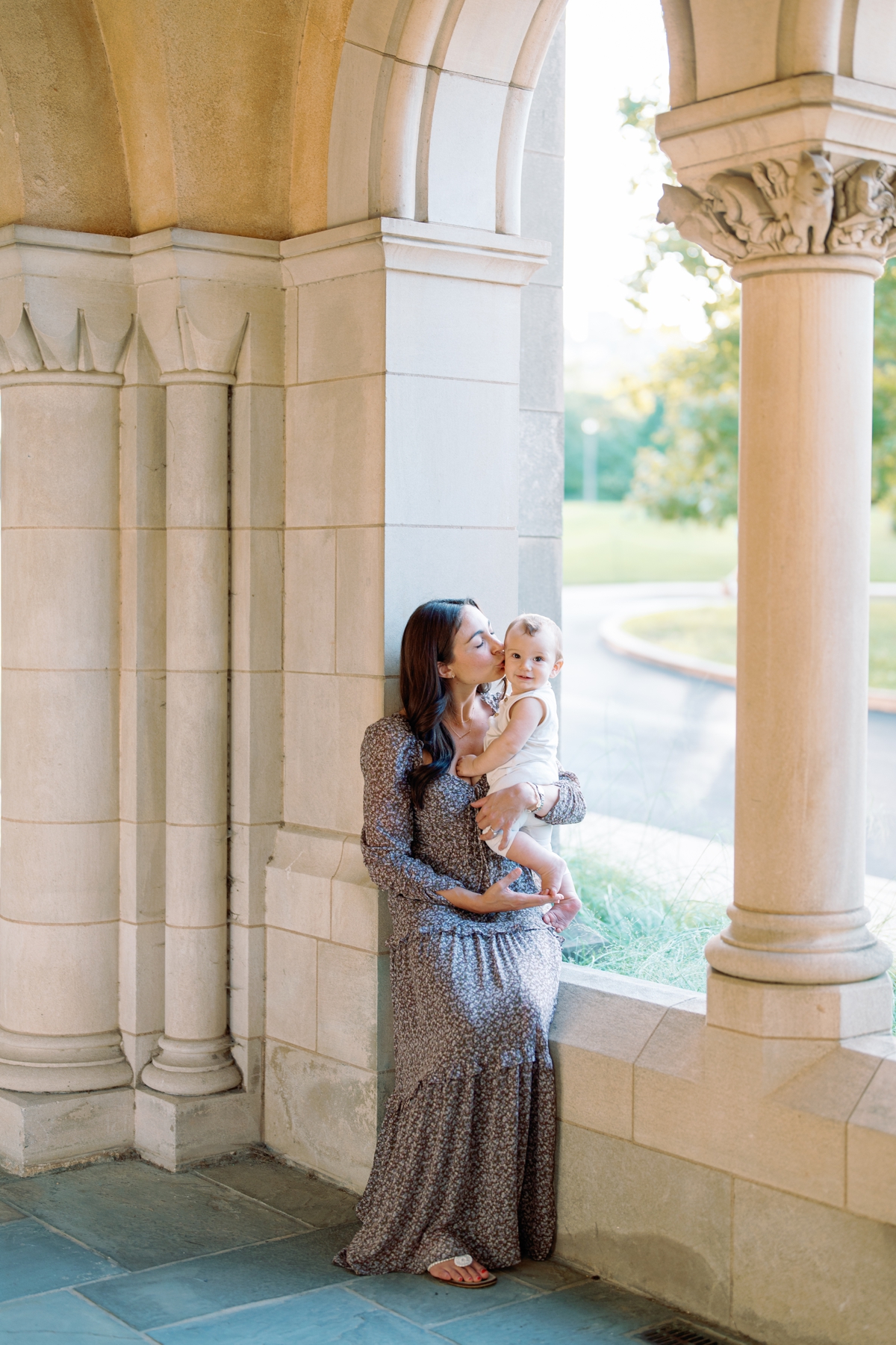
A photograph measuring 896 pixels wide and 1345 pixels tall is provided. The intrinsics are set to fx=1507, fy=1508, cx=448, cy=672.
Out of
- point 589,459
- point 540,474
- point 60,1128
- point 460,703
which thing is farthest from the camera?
point 589,459

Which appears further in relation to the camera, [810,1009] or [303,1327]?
[303,1327]

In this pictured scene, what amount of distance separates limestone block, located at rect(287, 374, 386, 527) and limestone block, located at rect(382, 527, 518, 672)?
0.12 meters

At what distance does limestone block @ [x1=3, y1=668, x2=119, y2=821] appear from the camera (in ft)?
13.6

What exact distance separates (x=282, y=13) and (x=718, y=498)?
1379 cm

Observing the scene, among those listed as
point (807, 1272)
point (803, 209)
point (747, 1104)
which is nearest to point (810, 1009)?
point (747, 1104)

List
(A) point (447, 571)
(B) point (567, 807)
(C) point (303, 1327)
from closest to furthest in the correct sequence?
(C) point (303, 1327), (B) point (567, 807), (A) point (447, 571)

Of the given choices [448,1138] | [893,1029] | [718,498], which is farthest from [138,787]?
[718,498]

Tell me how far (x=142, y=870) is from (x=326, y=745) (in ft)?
2.26

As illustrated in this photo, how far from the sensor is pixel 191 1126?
3977 mm

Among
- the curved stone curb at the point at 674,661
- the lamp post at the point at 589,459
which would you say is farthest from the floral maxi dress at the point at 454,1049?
the lamp post at the point at 589,459

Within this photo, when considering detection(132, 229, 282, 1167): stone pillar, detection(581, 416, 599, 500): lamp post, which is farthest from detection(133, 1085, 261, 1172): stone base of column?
detection(581, 416, 599, 500): lamp post

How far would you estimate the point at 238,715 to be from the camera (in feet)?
13.4

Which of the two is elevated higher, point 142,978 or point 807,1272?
point 142,978

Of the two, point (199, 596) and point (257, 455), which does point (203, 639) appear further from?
point (257, 455)
